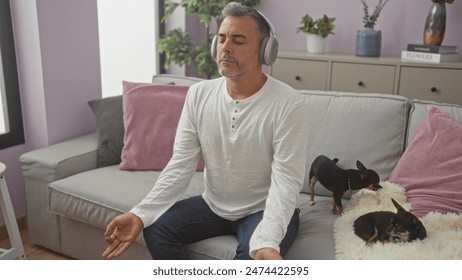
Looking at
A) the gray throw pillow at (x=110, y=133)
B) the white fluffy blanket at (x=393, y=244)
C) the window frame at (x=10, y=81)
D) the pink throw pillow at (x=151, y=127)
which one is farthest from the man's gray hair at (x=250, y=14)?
the window frame at (x=10, y=81)

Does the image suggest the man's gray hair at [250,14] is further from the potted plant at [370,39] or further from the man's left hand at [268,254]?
the potted plant at [370,39]

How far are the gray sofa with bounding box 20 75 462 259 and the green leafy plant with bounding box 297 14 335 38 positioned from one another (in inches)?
38.8

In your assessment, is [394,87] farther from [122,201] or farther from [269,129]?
[122,201]

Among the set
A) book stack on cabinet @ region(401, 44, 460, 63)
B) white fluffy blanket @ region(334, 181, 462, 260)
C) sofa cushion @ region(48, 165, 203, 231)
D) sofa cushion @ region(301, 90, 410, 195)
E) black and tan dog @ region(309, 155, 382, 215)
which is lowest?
sofa cushion @ region(48, 165, 203, 231)

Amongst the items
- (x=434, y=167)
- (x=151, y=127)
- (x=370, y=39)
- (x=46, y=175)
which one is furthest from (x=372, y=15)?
(x=46, y=175)

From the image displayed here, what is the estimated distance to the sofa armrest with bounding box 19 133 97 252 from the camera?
1.95 m

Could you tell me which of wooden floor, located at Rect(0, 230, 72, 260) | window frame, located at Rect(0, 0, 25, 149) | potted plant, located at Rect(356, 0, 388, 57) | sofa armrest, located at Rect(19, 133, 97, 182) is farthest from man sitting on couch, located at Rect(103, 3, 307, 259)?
potted plant, located at Rect(356, 0, 388, 57)

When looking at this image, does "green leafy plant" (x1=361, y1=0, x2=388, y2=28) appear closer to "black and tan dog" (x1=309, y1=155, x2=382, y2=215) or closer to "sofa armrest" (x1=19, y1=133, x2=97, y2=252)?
"black and tan dog" (x1=309, y1=155, x2=382, y2=215)

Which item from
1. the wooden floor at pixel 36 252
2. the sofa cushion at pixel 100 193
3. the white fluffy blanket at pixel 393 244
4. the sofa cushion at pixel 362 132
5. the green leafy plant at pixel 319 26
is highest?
the green leafy plant at pixel 319 26

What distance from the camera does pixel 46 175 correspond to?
1945 mm

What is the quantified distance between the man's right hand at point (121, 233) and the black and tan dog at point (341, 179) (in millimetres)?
658

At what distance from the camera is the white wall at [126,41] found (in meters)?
3.09
